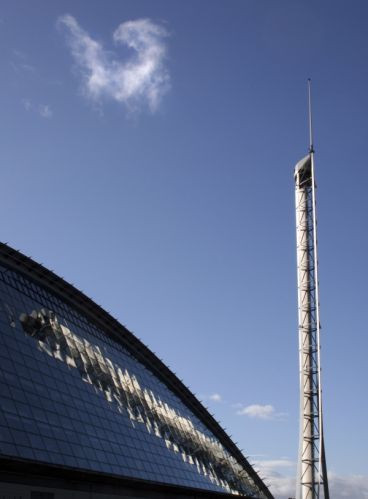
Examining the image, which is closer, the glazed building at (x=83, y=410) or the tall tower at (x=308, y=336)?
the glazed building at (x=83, y=410)

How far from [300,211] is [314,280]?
387 inches

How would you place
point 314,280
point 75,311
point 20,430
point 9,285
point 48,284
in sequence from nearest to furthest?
point 20,430 < point 9,285 < point 48,284 < point 75,311 < point 314,280

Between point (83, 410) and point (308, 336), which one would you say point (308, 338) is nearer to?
point (308, 336)

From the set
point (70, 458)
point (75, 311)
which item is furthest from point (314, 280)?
point (70, 458)

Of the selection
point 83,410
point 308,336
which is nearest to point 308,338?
point 308,336

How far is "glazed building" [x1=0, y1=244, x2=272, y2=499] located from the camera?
131 feet

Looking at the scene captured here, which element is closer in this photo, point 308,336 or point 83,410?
point 83,410

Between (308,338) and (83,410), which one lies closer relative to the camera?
(83,410)

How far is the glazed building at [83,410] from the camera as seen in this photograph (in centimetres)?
3997

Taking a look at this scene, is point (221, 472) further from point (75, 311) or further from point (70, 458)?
point (70, 458)

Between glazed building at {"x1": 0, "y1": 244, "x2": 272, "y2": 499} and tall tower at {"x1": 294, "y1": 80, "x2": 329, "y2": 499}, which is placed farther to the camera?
tall tower at {"x1": 294, "y1": 80, "x2": 329, "y2": 499}

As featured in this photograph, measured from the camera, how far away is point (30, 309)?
5288 cm

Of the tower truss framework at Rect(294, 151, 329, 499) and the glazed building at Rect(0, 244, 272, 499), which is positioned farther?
the tower truss framework at Rect(294, 151, 329, 499)

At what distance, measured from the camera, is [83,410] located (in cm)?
5100
